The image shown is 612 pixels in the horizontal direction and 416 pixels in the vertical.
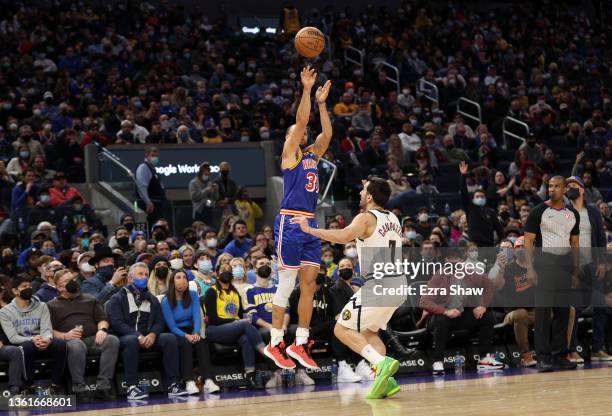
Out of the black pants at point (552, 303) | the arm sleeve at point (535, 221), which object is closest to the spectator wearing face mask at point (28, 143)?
the arm sleeve at point (535, 221)

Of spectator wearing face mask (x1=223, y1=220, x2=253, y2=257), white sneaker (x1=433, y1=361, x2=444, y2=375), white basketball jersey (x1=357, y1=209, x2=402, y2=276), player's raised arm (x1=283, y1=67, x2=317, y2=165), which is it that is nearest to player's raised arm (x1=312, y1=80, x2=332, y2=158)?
player's raised arm (x1=283, y1=67, x2=317, y2=165)

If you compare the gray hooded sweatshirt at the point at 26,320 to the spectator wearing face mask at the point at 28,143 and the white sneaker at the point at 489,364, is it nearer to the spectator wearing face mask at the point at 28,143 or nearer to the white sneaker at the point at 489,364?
the white sneaker at the point at 489,364

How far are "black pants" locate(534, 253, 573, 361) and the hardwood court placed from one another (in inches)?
26.2

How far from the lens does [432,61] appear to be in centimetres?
2856

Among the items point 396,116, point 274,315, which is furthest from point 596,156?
Result: point 274,315

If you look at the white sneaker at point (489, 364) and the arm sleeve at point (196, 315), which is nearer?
the arm sleeve at point (196, 315)

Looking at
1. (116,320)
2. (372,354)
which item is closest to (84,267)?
(116,320)

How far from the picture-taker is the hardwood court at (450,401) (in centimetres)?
943

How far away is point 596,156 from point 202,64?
30.7ft

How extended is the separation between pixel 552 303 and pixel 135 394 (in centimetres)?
526

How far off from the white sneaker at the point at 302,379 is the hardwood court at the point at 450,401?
27.8 inches

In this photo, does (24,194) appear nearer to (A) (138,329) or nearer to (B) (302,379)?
(A) (138,329)

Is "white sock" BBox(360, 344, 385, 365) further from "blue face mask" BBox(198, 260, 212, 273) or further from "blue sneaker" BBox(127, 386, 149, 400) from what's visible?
"blue face mask" BBox(198, 260, 212, 273)

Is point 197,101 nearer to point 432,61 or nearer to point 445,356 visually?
point 432,61
